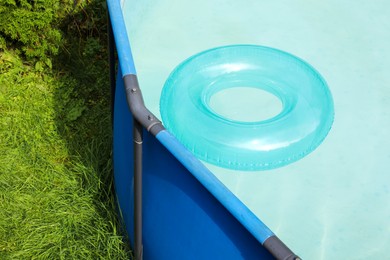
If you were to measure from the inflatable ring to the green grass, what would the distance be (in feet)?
2.17

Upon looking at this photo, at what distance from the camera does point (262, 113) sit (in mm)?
3637

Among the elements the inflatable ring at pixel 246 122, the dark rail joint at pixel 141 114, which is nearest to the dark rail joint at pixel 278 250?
the dark rail joint at pixel 141 114

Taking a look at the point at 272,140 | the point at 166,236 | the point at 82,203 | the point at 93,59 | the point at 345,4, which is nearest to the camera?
the point at 166,236

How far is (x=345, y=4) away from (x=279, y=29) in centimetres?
58

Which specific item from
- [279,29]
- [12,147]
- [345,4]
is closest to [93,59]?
[12,147]

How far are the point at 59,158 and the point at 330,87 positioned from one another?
5.79 feet

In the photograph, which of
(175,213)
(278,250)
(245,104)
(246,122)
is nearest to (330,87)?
(245,104)

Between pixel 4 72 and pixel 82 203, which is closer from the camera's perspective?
pixel 82 203

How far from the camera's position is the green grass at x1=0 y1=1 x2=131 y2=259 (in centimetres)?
346

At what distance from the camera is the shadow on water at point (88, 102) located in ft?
12.1

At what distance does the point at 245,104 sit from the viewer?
12.1ft

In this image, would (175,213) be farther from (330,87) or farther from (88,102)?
(88,102)

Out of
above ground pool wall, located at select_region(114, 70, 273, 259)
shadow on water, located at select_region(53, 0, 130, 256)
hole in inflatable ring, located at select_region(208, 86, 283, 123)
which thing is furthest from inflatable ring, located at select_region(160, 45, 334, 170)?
shadow on water, located at select_region(53, 0, 130, 256)

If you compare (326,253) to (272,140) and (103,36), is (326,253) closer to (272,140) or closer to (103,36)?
(272,140)
